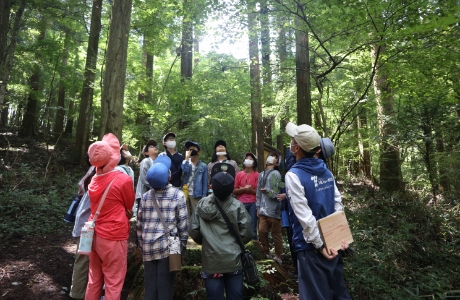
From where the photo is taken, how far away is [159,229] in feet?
10.8

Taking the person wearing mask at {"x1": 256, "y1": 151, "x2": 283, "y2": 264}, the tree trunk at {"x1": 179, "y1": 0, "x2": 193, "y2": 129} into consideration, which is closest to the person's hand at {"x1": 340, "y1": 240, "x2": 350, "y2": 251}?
the person wearing mask at {"x1": 256, "y1": 151, "x2": 283, "y2": 264}

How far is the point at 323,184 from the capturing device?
8.96ft

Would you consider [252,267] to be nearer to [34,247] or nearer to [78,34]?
[34,247]

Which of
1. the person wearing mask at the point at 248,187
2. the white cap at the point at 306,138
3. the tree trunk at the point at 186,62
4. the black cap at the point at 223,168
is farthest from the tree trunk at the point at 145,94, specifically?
the white cap at the point at 306,138

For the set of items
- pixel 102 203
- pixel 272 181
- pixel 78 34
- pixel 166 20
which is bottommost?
pixel 102 203

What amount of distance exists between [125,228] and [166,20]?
10212 millimetres

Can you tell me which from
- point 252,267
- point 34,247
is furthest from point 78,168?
point 252,267

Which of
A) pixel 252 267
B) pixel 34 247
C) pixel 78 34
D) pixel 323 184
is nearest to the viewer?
pixel 323 184

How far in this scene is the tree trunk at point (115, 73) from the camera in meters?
5.45

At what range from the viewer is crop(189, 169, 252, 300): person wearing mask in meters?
3.06

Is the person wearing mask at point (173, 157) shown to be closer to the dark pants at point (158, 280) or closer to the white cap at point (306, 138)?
the dark pants at point (158, 280)

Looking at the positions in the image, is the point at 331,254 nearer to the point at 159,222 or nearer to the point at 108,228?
the point at 159,222

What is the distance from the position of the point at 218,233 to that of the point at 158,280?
2.97 feet

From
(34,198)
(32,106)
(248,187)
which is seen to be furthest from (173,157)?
(32,106)
